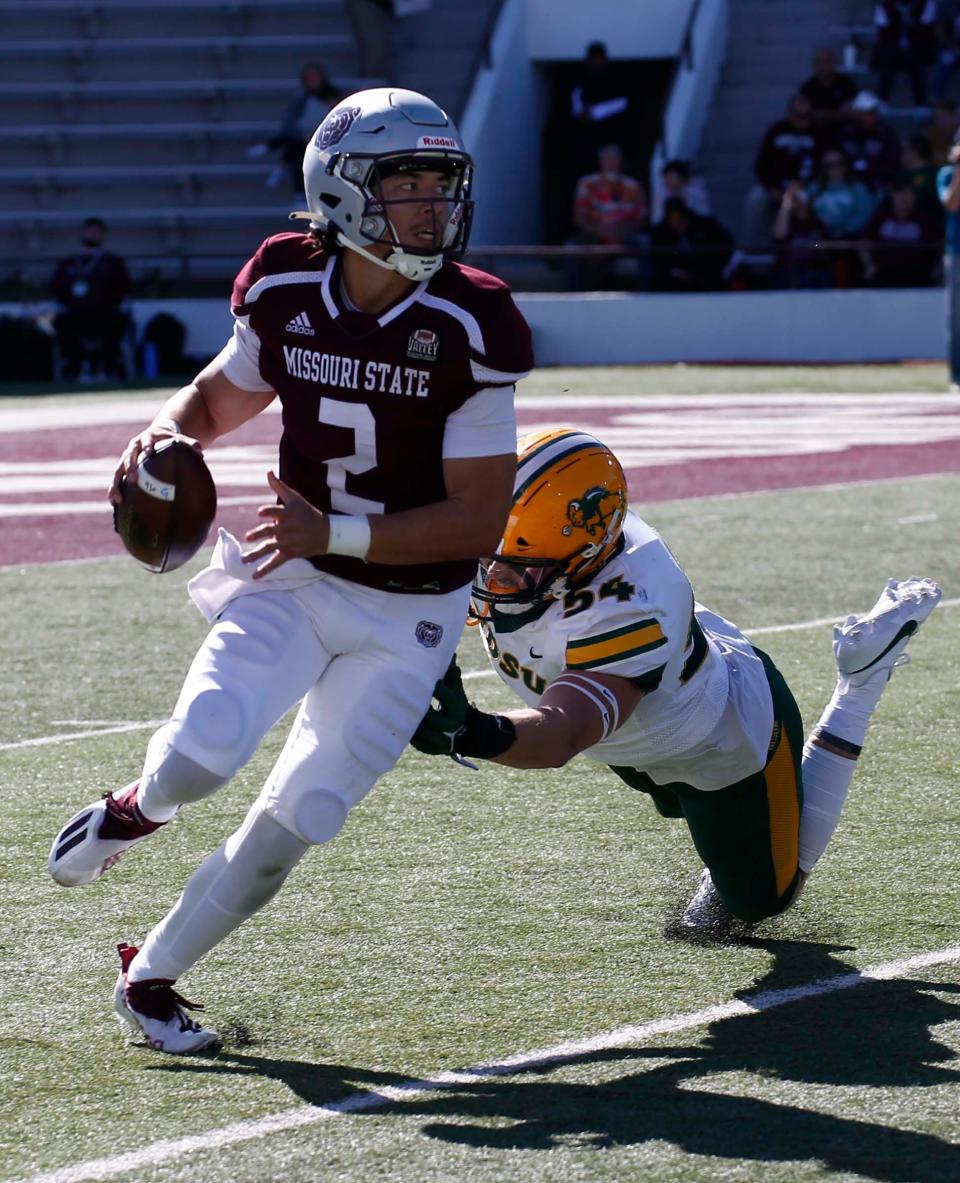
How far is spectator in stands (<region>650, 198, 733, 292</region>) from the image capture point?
19297mm

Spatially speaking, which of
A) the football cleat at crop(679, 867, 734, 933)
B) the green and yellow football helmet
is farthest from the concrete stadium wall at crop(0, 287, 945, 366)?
the green and yellow football helmet

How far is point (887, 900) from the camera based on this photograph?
13.5 feet

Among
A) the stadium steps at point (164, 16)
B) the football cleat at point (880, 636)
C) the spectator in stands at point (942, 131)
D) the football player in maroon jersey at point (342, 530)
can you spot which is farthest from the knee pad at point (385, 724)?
the stadium steps at point (164, 16)

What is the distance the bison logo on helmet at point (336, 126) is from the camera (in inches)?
138

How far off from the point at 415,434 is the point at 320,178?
1.62ft

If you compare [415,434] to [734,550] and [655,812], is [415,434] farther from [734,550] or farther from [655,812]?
[734,550]

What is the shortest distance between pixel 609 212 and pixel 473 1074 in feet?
58.5

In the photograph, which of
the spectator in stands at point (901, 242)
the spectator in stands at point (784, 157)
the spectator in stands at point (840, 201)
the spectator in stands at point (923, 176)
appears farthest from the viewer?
the spectator in stands at point (784, 157)

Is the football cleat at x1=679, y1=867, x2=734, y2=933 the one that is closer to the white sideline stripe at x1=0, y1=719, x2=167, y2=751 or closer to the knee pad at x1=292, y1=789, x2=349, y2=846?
the knee pad at x1=292, y1=789, x2=349, y2=846

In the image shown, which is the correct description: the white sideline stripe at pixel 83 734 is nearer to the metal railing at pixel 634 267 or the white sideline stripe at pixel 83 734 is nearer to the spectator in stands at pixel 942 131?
the metal railing at pixel 634 267

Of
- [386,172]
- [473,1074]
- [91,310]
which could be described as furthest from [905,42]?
[473,1074]

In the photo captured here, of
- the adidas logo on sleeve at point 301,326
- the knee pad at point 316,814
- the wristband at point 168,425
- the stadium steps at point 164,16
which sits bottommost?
the knee pad at point 316,814

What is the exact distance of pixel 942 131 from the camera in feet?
61.5

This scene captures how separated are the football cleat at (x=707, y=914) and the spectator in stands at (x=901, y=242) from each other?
1527 cm
